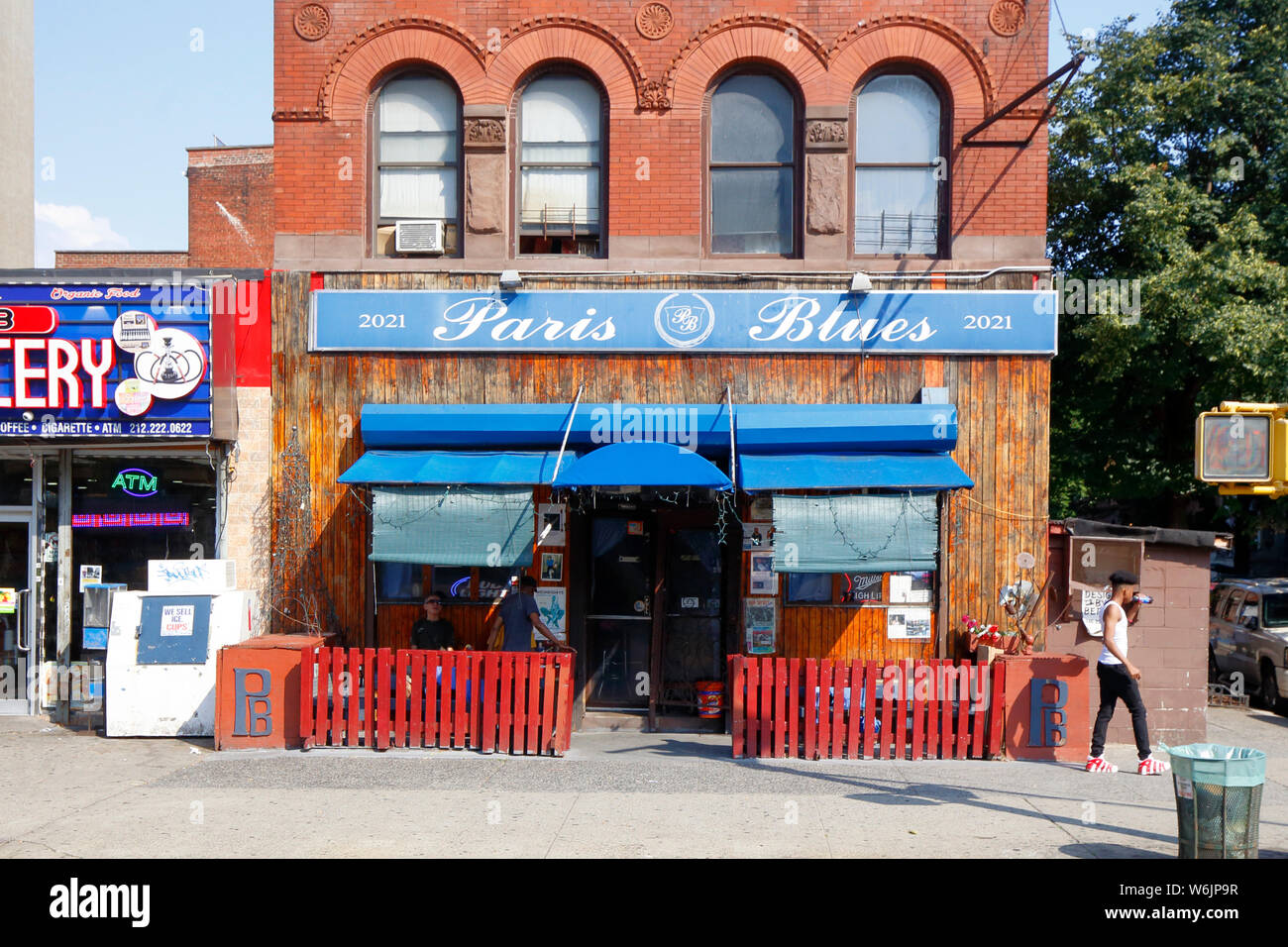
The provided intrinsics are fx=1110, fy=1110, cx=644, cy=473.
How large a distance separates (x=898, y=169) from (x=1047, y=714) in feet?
20.4

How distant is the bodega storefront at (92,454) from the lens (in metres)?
12.0

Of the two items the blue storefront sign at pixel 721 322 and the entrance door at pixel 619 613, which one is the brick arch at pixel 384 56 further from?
the entrance door at pixel 619 613

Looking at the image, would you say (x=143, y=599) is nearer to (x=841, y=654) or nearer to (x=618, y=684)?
(x=618, y=684)

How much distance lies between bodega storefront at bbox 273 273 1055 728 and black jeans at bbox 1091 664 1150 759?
2.00 m

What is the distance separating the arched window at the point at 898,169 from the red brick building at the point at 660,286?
25 millimetres

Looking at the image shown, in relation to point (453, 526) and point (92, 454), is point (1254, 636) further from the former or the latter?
point (92, 454)

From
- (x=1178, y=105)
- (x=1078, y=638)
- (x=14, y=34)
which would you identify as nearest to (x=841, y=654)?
(x=1078, y=638)

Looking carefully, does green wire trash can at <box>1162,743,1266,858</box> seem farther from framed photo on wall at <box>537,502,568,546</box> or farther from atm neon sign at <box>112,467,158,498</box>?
atm neon sign at <box>112,467,158,498</box>

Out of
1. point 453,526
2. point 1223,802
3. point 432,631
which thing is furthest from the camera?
point 432,631

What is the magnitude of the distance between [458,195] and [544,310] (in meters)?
1.82

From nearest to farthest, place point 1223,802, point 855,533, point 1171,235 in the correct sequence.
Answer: point 1223,802, point 855,533, point 1171,235

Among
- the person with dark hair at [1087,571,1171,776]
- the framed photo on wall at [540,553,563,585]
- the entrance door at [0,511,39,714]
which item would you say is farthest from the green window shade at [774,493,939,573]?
the entrance door at [0,511,39,714]

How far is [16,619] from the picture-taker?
12836 millimetres

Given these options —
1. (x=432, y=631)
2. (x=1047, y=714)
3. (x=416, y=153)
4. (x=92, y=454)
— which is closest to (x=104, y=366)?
(x=92, y=454)
